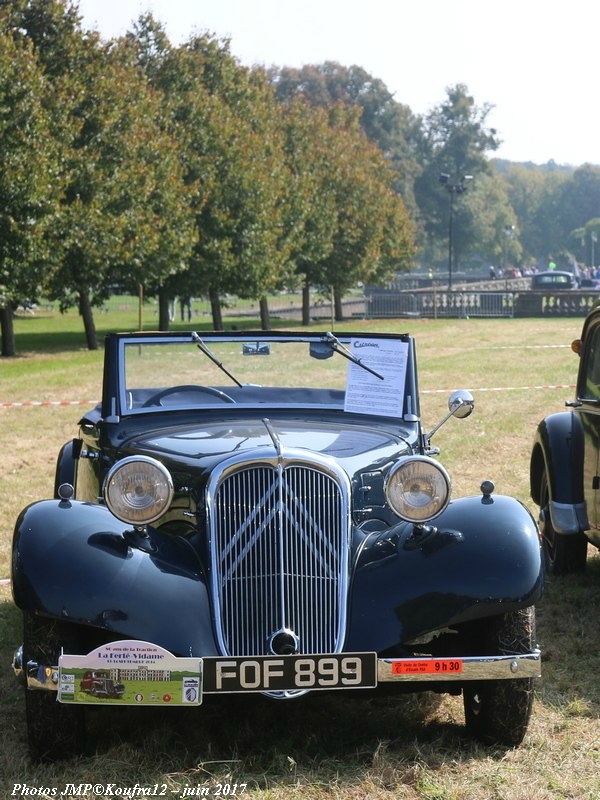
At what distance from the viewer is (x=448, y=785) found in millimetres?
4352

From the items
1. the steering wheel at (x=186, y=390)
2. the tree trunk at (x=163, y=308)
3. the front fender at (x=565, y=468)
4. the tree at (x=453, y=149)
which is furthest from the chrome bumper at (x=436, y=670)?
the tree at (x=453, y=149)

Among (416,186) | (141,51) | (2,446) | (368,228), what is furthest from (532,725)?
(416,186)

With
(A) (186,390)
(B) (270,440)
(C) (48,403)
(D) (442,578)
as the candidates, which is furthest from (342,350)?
(C) (48,403)

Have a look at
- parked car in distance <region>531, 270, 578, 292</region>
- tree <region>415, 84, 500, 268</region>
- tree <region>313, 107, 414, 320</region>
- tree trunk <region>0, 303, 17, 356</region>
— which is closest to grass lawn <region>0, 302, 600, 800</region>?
tree trunk <region>0, 303, 17, 356</region>

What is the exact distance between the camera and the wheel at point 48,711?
4457 millimetres

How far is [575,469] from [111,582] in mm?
3672

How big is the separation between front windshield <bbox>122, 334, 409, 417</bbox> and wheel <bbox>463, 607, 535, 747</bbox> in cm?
171

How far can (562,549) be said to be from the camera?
302 inches

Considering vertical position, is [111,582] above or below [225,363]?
below

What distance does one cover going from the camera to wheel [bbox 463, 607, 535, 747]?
461cm

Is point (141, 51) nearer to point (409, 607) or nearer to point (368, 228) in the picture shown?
point (368, 228)

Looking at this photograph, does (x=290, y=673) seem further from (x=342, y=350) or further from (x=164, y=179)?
(x=164, y=179)

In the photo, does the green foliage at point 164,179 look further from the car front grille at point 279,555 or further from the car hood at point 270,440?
the car front grille at point 279,555

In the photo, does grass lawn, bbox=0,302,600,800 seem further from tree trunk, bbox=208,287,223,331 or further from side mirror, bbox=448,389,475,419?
tree trunk, bbox=208,287,223,331
